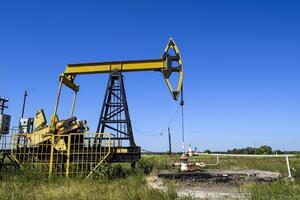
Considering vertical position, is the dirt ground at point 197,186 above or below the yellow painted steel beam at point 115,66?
below

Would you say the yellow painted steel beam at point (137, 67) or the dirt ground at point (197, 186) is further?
the yellow painted steel beam at point (137, 67)

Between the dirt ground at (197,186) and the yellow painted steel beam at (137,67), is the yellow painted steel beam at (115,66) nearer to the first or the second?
the yellow painted steel beam at (137,67)

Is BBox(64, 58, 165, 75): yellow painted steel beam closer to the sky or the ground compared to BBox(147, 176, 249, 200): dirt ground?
closer to the sky

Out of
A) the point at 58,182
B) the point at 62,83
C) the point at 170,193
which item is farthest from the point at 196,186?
the point at 62,83

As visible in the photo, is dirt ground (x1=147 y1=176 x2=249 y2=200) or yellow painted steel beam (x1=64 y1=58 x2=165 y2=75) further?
yellow painted steel beam (x1=64 y1=58 x2=165 y2=75)

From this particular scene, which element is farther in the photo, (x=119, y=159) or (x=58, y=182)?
(x=119, y=159)

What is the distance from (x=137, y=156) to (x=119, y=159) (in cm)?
58

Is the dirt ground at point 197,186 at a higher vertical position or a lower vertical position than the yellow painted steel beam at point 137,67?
lower

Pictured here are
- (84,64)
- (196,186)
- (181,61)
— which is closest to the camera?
(196,186)

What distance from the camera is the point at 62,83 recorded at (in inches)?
423

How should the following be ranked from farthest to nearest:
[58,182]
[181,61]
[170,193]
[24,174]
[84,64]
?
[84,64] < [181,61] < [24,174] < [58,182] < [170,193]

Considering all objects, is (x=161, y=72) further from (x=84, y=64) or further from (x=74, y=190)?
(x=74, y=190)

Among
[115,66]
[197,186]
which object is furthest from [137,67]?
[197,186]

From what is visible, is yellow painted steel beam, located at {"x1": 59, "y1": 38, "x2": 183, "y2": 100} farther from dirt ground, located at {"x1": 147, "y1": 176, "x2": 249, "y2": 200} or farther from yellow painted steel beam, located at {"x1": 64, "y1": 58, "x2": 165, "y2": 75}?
dirt ground, located at {"x1": 147, "y1": 176, "x2": 249, "y2": 200}
